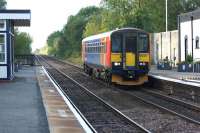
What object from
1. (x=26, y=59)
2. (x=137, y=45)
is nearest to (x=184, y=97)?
(x=137, y=45)

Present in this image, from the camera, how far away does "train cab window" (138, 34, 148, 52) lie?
3028 cm

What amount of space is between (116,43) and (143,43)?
56.1 inches

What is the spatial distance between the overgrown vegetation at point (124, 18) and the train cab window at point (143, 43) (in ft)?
133

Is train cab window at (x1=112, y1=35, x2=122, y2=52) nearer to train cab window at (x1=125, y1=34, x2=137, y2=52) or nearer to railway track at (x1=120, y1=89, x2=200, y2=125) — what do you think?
train cab window at (x1=125, y1=34, x2=137, y2=52)

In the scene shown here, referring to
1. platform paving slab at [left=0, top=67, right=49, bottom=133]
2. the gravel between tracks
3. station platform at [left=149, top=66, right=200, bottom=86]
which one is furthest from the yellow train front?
platform paving slab at [left=0, top=67, right=49, bottom=133]

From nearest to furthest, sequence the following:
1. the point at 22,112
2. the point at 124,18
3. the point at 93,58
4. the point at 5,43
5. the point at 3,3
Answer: the point at 22,112
the point at 5,43
the point at 93,58
the point at 124,18
the point at 3,3

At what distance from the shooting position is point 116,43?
3025 centimetres

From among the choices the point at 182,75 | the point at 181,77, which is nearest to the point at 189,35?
the point at 182,75

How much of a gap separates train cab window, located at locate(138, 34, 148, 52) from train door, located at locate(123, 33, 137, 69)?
260 mm

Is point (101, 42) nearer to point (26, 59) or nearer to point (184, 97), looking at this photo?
point (184, 97)

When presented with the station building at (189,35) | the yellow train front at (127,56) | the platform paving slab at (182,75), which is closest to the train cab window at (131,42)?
the yellow train front at (127,56)

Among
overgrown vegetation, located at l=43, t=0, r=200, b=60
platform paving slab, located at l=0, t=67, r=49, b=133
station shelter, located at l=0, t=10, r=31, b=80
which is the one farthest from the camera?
overgrown vegetation, located at l=43, t=0, r=200, b=60

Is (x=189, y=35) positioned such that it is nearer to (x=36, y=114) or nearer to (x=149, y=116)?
(x=149, y=116)

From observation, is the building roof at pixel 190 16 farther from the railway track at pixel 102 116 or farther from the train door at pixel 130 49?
the railway track at pixel 102 116
